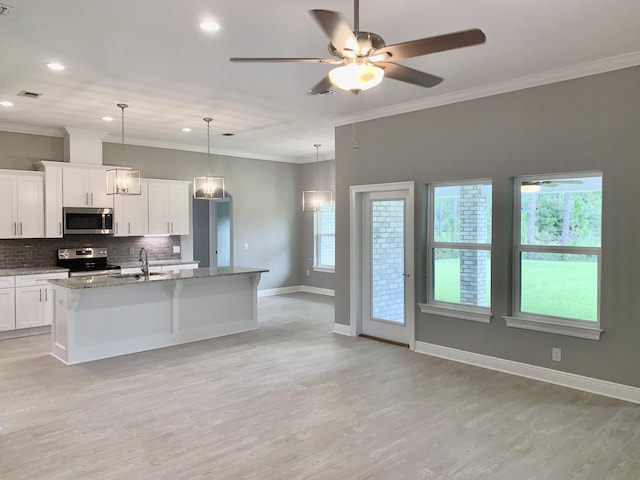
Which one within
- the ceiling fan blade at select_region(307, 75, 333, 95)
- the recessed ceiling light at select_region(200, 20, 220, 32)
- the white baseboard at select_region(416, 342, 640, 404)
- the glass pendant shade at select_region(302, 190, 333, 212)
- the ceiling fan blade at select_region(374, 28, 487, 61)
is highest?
the recessed ceiling light at select_region(200, 20, 220, 32)

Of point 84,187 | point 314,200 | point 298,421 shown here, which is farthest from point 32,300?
point 314,200

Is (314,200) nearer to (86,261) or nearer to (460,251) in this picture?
(86,261)

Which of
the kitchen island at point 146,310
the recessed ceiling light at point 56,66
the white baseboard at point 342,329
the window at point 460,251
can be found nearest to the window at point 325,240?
the white baseboard at point 342,329

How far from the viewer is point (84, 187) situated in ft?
22.7

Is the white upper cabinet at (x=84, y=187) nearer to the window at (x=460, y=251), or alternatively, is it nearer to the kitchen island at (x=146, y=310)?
the kitchen island at (x=146, y=310)

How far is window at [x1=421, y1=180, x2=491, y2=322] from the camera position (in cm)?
507

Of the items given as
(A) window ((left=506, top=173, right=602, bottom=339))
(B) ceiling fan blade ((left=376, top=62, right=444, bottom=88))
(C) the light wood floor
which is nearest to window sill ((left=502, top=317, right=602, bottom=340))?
(A) window ((left=506, top=173, right=602, bottom=339))

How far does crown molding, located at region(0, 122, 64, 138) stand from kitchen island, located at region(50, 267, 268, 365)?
2603 millimetres

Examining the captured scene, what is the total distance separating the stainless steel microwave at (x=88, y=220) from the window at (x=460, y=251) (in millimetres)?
4785

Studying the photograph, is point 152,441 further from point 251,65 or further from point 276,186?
point 276,186

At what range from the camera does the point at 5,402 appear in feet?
13.2

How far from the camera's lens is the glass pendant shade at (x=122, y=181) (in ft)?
18.3

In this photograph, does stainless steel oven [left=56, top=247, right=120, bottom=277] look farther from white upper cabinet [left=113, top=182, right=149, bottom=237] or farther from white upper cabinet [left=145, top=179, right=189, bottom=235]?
white upper cabinet [left=145, top=179, right=189, bottom=235]

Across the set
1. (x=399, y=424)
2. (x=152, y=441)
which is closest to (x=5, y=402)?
(x=152, y=441)
